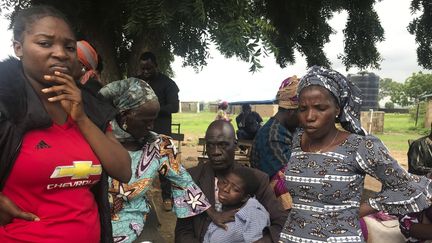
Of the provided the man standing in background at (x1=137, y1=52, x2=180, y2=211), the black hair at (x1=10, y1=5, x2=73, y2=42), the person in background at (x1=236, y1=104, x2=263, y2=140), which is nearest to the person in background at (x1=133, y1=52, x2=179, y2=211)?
the man standing in background at (x1=137, y1=52, x2=180, y2=211)

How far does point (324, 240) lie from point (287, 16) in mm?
3293

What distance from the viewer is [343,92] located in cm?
219

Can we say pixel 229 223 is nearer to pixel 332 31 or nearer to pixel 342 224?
pixel 342 224

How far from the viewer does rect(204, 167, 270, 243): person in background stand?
258 centimetres

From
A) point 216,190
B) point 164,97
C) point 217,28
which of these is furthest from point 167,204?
point 217,28

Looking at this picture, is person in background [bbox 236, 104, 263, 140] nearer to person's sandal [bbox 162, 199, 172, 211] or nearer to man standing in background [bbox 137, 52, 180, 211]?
person's sandal [bbox 162, 199, 172, 211]

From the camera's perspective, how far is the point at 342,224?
2033 mm

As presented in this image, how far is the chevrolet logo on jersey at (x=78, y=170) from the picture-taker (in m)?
Answer: 1.40

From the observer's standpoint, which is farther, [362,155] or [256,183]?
[256,183]

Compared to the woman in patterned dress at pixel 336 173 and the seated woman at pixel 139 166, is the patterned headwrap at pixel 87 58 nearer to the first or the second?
the seated woman at pixel 139 166

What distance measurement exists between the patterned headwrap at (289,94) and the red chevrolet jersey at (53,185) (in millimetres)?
2222

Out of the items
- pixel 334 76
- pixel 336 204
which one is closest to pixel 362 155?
pixel 336 204

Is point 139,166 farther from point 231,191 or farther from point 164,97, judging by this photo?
point 164,97

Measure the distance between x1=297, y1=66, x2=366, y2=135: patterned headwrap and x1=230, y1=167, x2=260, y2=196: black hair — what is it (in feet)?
2.60
